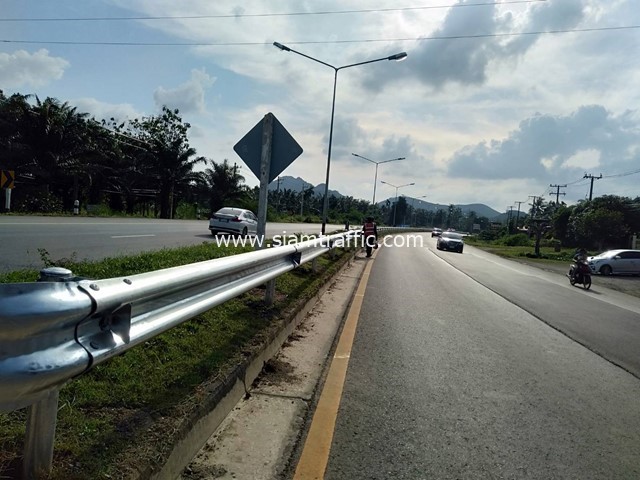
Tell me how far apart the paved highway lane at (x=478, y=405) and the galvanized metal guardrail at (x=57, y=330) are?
1.48 m

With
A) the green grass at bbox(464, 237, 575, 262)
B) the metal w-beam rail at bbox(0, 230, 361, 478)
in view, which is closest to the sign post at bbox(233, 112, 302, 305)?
the metal w-beam rail at bbox(0, 230, 361, 478)

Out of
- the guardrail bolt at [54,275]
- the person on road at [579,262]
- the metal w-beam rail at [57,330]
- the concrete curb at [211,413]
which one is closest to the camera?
the metal w-beam rail at [57,330]

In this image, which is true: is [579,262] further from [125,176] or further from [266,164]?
[125,176]

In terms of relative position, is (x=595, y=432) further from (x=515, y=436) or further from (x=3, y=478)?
(x=3, y=478)

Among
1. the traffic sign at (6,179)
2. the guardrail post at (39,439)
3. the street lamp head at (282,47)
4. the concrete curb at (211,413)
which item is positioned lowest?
the concrete curb at (211,413)

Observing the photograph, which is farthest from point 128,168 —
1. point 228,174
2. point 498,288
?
point 498,288

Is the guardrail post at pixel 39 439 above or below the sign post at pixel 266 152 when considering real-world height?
below

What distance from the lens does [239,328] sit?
5516 mm

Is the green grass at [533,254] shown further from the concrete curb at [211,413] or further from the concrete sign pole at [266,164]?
the concrete curb at [211,413]

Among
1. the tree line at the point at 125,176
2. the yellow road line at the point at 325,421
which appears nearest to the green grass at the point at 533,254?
the tree line at the point at 125,176

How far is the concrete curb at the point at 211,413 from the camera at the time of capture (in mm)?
2886

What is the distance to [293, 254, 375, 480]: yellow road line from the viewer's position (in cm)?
326

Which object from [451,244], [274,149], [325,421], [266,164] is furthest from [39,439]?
[451,244]

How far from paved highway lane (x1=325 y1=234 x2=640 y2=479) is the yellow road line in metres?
0.06
